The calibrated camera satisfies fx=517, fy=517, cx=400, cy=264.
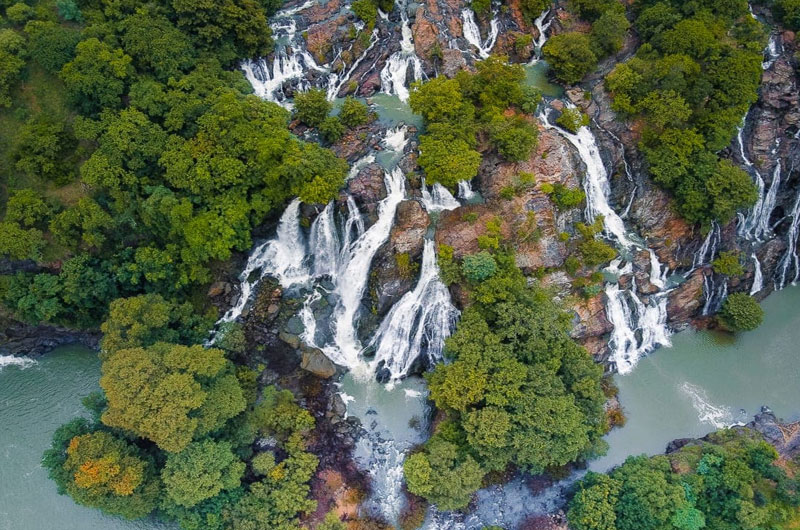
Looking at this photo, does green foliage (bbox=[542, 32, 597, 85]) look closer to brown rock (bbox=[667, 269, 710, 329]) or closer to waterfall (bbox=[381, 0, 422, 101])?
waterfall (bbox=[381, 0, 422, 101])

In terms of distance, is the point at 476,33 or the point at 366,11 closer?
the point at 366,11

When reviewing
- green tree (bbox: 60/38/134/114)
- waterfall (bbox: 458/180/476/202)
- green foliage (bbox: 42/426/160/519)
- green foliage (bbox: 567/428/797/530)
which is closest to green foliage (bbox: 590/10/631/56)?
waterfall (bbox: 458/180/476/202)

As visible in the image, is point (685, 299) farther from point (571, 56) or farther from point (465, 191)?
point (571, 56)

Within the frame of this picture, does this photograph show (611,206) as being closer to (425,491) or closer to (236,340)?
(425,491)

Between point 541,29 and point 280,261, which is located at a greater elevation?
point 541,29

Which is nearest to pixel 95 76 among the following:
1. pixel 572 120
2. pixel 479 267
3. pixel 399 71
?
pixel 399 71

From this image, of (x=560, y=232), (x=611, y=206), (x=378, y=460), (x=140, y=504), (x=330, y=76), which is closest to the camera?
(x=140, y=504)

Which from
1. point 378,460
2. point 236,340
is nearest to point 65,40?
point 236,340
